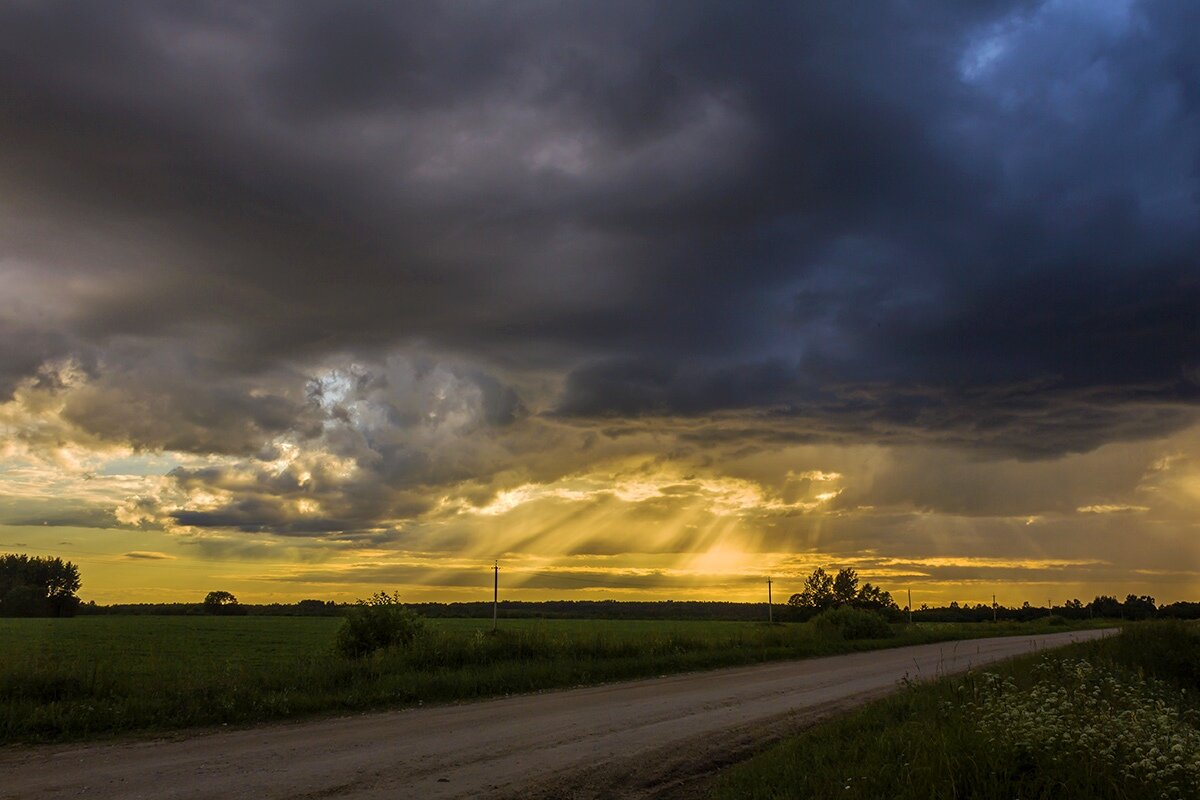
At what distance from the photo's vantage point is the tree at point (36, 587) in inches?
5064

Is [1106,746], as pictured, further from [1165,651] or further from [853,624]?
[853,624]

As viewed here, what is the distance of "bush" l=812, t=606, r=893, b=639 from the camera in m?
45.4

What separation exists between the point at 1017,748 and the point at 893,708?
5.62 metres

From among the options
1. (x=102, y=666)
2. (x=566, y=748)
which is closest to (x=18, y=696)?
(x=102, y=666)

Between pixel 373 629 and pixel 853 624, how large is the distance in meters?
31.3

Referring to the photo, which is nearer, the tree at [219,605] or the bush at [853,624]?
the bush at [853,624]

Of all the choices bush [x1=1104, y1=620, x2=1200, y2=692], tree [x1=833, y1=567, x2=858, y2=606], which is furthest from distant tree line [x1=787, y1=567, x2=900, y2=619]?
bush [x1=1104, y1=620, x2=1200, y2=692]

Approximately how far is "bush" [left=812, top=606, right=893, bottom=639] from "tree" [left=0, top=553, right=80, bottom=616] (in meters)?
136

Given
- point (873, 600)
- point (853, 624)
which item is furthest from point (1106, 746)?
point (873, 600)

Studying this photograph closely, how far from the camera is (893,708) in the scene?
14.6 m

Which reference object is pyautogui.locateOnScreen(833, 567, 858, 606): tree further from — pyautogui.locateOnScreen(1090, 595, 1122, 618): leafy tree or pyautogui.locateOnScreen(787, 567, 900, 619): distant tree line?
pyautogui.locateOnScreen(1090, 595, 1122, 618): leafy tree

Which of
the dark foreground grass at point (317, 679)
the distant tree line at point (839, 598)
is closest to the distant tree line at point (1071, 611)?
the distant tree line at point (839, 598)

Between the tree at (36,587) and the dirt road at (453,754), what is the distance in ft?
481

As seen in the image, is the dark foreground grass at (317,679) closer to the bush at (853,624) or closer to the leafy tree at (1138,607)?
the bush at (853,624)
